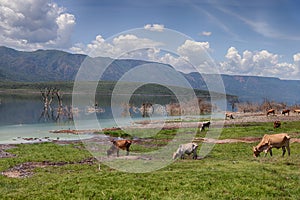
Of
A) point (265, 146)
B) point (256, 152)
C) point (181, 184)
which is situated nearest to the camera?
point (181, 184)

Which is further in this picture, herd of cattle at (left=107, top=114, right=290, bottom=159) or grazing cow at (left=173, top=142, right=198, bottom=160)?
grazing cow at (left=173, top=142, right=198, bottom=160)

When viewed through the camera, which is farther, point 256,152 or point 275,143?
point 256,152

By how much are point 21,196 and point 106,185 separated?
A: 4.14 metres

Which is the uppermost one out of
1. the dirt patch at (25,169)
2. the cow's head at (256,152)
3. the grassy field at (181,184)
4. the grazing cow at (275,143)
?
the grazing cow at (275,143)

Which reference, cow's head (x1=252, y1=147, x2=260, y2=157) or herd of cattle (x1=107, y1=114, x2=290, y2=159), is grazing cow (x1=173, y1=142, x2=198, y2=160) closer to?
herd of cattle (x1=107, y1=114, x2=290, y2=159)

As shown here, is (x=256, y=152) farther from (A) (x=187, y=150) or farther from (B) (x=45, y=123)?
(B) (x=45, y=123)

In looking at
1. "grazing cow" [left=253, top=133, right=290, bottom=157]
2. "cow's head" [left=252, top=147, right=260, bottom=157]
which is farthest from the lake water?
A: "grazing cow" [left=253, top=133, right=290, bottom=157]

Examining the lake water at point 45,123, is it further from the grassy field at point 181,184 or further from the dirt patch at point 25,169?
the grassy field at point 181,184

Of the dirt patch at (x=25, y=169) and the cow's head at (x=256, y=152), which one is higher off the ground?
the cow's head at (x=256, y=152)

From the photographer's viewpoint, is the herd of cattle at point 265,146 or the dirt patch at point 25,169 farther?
the herd of cattle at point 265,146

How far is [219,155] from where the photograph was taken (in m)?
27.2

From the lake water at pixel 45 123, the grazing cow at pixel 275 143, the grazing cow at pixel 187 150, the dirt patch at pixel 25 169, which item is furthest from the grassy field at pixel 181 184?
the lake water at pixel 45 123

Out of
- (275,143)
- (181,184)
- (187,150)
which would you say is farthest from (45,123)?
(181,184)

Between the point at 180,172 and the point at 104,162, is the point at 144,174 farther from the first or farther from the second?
the point at 104,162
